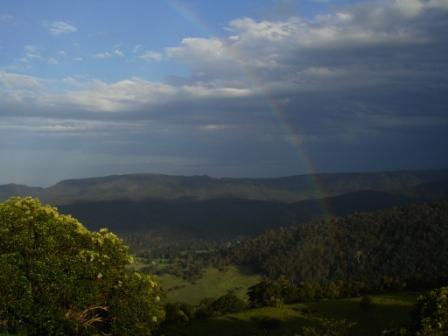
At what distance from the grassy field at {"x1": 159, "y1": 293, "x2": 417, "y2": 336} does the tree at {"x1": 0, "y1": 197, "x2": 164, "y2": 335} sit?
54.4 m

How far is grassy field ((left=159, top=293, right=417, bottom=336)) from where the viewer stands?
98.8 meters

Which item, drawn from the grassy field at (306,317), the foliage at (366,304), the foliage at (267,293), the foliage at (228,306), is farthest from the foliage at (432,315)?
the foliage at (228,306)

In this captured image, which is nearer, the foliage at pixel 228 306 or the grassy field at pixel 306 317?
the grassy field at pixel 306 317

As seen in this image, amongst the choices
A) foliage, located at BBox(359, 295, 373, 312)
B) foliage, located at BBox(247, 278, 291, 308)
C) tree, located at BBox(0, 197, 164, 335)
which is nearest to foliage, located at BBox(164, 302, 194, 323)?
foliage, located at BBox(247, 278, 291, 308)

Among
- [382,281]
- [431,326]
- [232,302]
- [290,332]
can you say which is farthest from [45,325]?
[382,281]

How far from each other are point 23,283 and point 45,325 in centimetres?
339

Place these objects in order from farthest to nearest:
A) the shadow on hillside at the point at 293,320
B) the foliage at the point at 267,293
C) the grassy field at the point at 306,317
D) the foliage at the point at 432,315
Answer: the foliage at the point at 267,293, the grassy field at the point at 306,317, the shadow on hillside at the point at 293,320, the foliage at the point at 432,315

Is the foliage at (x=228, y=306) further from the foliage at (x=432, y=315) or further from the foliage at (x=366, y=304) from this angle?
the foliage at (x=432, y=315)

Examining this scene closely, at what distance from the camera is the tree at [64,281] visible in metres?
39.6

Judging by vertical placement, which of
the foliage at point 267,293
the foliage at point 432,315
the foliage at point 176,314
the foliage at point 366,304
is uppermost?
the foliage at point 432,315

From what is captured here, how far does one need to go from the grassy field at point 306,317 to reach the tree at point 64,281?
54.4 metres

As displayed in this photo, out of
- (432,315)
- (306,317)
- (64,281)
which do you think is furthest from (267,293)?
(64,281)

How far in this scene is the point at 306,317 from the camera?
353 feet

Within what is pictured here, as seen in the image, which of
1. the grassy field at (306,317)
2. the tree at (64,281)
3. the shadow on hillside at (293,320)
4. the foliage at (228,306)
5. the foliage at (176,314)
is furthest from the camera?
the foliage at (228,306)
